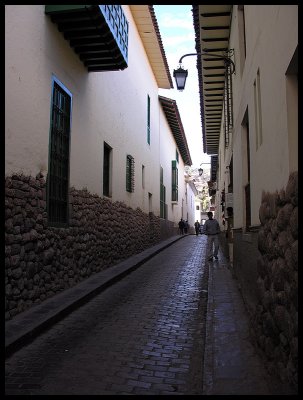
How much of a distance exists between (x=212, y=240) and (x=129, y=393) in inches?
386

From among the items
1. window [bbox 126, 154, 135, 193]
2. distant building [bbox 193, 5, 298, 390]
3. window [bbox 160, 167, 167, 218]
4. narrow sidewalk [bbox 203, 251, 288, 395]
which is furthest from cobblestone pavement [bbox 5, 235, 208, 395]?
window [bbox 160, 167, 167, 218]

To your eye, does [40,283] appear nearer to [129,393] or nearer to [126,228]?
[129,393]

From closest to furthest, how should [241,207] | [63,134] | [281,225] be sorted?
1. [281,225]
2. [241,207]
3. [63,134]

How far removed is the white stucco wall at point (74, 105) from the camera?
608cm

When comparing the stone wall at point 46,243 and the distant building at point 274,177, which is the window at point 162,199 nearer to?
the stone wall at point 46,243

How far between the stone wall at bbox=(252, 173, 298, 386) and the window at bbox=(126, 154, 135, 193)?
9834mm

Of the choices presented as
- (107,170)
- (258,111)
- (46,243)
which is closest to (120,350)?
(46,243)

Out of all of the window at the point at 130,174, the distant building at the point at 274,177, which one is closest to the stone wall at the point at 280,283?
the distant building at the point at 274,177

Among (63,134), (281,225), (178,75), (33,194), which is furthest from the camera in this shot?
(178,75)

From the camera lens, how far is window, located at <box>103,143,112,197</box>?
11.3m

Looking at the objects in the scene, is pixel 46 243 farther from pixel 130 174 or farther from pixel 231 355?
pixel 130 174

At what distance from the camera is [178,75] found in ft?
30.4

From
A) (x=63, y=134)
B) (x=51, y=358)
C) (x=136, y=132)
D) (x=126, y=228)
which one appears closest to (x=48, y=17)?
(x=63, y=134)

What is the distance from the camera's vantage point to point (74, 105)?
8.63 meters
